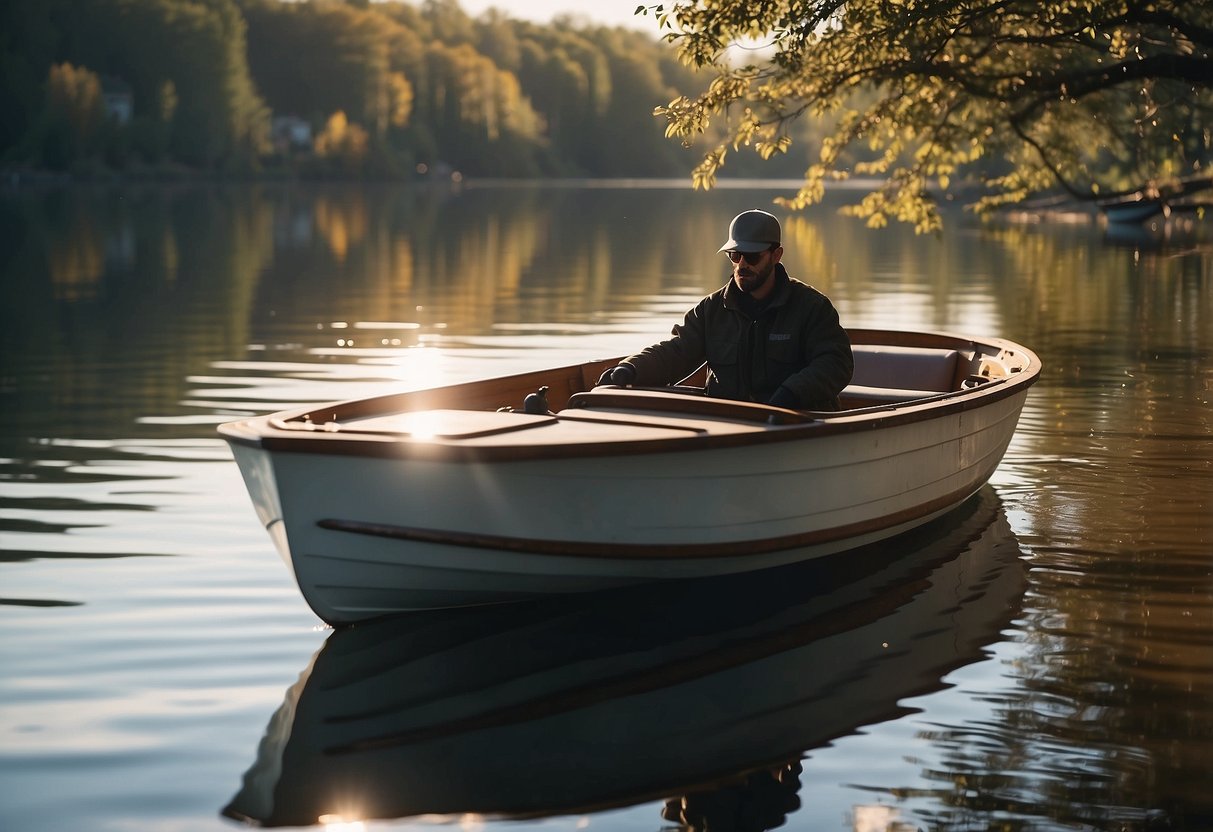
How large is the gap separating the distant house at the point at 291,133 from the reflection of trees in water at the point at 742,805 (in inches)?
4945

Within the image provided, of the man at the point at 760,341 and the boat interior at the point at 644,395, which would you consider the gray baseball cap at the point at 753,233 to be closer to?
the man at the point at 760,341

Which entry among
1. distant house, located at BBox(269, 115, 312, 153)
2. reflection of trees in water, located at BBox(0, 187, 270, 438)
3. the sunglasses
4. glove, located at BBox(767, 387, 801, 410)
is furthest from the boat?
distant house, located at BBox(269, 115, 312, 153)

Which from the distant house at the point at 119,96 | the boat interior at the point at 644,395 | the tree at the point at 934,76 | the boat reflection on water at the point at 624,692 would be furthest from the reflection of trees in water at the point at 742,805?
the distant house at the point at 119,96

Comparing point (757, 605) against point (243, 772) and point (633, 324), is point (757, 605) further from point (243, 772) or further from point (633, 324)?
point (633, 324)

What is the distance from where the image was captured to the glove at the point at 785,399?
31.1 feet

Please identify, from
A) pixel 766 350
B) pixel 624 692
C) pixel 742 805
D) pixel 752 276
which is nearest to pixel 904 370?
pixel 766 350

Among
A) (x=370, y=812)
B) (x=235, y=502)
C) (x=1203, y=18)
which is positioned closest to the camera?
(x=370, y=812)

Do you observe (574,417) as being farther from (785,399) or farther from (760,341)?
(760,341)

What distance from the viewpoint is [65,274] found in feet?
112

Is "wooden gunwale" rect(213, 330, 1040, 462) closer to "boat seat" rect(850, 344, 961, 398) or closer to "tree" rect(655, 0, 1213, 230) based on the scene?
"boat seat" rect(850, 344, 961, 398)

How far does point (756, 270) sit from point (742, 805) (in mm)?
4114

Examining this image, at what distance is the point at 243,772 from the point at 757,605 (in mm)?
3521

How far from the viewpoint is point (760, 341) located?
9867mm

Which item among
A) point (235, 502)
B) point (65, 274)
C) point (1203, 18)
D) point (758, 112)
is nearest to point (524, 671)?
point (235, 502)
